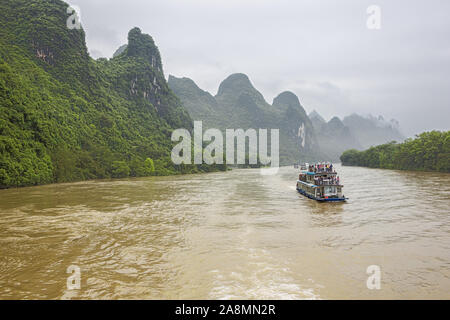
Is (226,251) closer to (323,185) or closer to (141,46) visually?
(323,185)

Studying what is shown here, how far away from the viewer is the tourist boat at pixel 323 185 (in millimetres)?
24578

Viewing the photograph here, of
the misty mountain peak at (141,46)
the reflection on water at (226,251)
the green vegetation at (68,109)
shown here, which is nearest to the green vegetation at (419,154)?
the reflection on water at (226,251)

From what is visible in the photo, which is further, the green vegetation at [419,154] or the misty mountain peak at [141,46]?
the misty mountain peak at [141,46]

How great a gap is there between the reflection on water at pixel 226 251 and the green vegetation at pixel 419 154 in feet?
155

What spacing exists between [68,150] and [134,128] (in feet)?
116

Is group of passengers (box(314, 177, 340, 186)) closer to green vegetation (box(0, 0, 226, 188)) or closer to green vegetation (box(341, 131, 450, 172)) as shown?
green vegetation (box(0, 0, 226, 188))

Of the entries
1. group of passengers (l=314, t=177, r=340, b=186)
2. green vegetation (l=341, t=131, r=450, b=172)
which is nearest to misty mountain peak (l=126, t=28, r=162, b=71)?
green vegetation (l=341, t=131, r=450, b=172)

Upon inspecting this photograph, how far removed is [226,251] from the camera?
11.6m

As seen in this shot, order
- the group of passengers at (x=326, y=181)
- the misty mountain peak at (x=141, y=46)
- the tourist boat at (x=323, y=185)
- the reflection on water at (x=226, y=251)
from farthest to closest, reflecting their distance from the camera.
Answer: the misty mountain peak at (x=141, y=46), the group of passengers at (x=326, y=181), the tourist boat at (x=323, y=185), the reflection on water at (x=226, y=251)

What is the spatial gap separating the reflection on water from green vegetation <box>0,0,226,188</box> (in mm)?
26389

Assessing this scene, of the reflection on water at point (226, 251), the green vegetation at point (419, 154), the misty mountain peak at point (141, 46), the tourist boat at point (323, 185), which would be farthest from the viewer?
the misty mountain peak at point (141, 46)

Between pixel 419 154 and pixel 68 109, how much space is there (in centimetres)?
8389

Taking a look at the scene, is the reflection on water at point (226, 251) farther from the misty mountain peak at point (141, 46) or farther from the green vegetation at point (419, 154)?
the misty mountain peak at point (141, 46)
